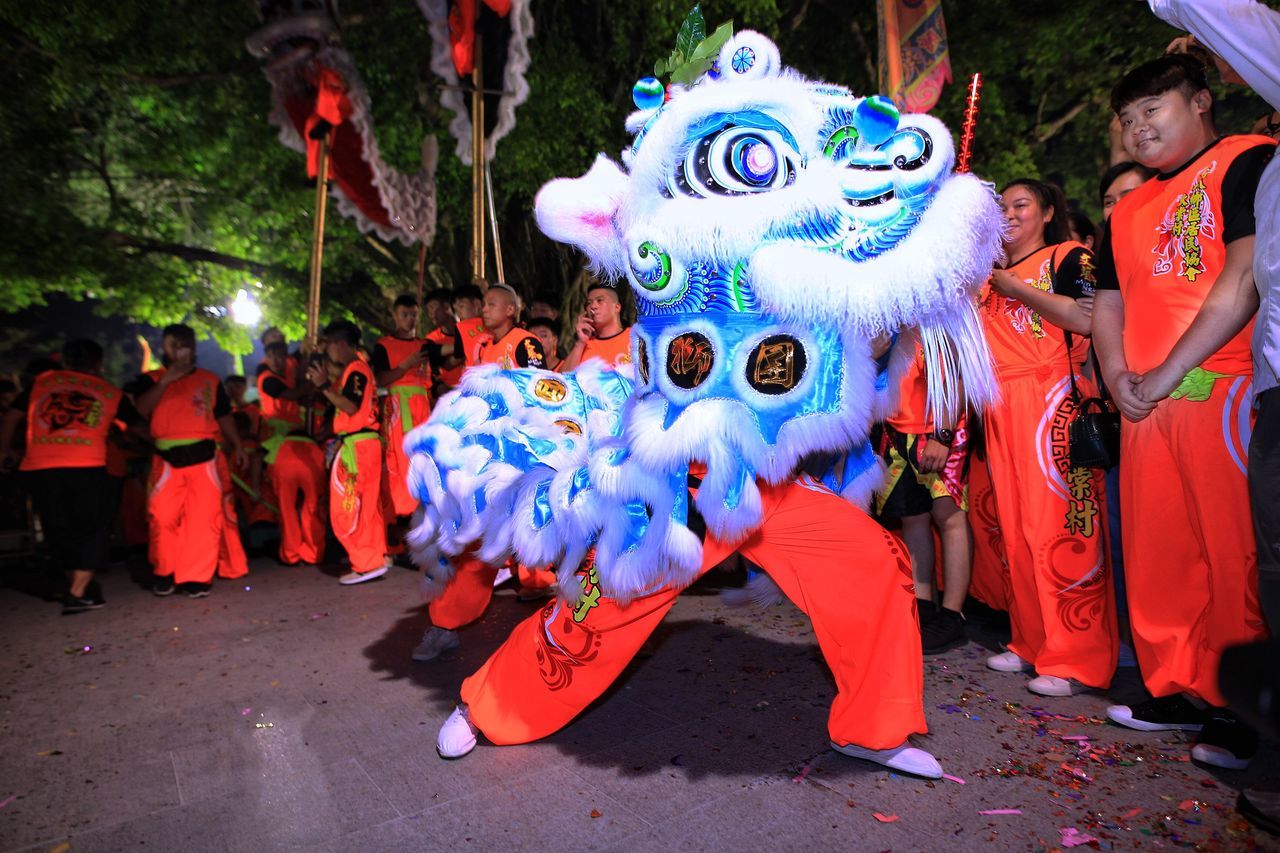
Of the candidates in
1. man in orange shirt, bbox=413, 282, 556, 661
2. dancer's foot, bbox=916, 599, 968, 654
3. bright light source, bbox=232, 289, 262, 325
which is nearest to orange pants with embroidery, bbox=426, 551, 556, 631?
man in orange shirt, bbox=413, 282, 556, 661

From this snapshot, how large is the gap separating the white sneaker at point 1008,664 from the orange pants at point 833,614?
1156 millimetres

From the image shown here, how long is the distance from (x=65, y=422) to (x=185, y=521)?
0.90 m

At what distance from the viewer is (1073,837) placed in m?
1.88

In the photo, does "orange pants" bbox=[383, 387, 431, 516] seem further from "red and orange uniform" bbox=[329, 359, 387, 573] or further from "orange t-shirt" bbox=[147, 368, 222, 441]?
"orange t-shirt" bbox=[147, 368, 222, 441]

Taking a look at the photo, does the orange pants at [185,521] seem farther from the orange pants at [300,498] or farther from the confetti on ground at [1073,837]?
the confetti on ground at [1073,837]

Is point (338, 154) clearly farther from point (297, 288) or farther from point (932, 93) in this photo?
point (297, 288)

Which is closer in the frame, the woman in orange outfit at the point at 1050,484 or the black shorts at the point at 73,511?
the woman in orange outfit at the point at 1050,484

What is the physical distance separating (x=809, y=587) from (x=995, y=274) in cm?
141

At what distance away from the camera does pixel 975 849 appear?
72.9 inches

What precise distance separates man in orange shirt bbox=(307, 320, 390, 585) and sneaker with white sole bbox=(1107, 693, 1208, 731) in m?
4.36

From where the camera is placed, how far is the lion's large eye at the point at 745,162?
1.97 meters

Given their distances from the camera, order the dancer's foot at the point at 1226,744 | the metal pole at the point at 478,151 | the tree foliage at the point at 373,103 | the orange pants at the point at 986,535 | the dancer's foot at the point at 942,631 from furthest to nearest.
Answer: the tree foliage at the point at 373,103
the metal pole at the point at 478,151
the orange pants at the point at 986,535
the dancer's foot at the point at 942,631
the dancer's foot at the point at 1226,744

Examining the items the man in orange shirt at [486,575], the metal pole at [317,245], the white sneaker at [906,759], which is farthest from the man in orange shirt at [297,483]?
the white sneaker at [906,759]

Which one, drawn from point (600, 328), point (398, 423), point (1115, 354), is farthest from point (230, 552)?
point (1115, 354)
